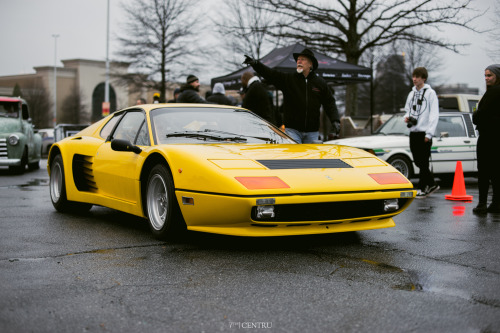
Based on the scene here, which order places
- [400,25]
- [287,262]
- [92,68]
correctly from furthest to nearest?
1. [92,68]
2. [400,25]
3. [287,262]

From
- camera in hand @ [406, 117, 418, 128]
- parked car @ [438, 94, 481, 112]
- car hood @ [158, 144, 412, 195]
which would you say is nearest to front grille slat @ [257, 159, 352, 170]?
car hood @ [158, 144, 412, 195]

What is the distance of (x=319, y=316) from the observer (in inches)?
108

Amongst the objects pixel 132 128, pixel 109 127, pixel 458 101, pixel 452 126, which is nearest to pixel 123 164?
pixel 132 128

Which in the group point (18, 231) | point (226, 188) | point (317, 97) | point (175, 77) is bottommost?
point (18, 231)

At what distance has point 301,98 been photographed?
6.83 m

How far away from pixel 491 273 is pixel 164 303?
1978 millimetres

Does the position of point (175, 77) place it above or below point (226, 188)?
above

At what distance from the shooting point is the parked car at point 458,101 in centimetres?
1562

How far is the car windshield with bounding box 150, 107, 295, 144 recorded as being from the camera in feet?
16.8

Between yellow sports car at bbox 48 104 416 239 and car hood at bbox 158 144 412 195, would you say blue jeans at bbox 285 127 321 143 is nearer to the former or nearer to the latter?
yellow sports car at bbox 48 104 416 239

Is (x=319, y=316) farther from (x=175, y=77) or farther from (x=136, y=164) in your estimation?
(x=175, y=77)

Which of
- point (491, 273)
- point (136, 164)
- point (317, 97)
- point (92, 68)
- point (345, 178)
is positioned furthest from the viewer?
point (92, 68)

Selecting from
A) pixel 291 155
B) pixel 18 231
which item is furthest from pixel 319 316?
pixel 18 231

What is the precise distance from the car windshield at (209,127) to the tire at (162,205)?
400mm
